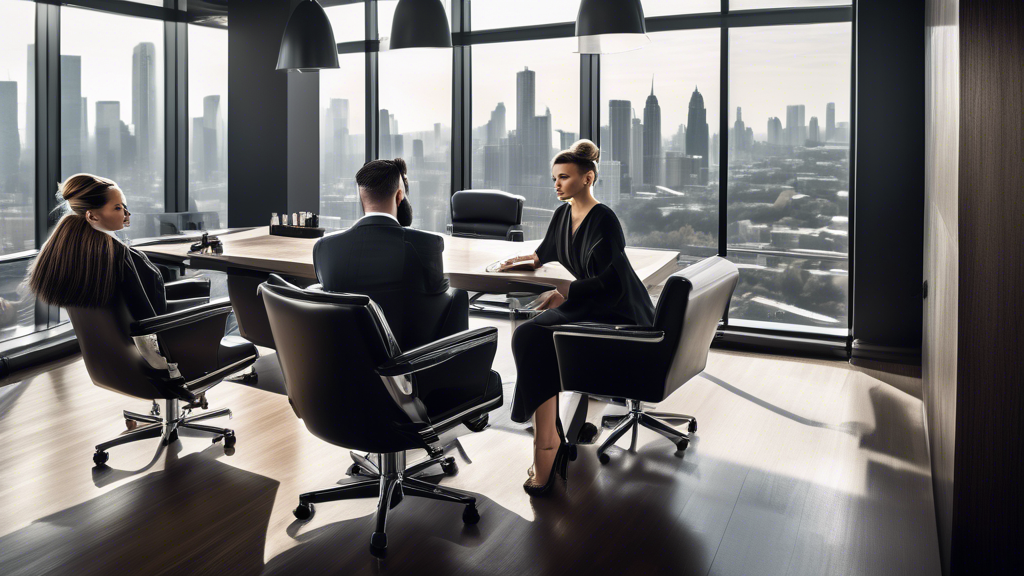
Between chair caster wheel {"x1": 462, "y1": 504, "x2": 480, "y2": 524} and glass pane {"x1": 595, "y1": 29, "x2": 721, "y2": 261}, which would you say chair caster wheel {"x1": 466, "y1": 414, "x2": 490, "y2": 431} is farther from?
glass pane {"x1": 595, "y1": 29, "x2": 721, "y2": 261}

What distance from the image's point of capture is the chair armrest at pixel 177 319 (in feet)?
10.8

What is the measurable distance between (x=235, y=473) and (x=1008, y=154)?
3187 mm

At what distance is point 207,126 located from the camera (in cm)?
724

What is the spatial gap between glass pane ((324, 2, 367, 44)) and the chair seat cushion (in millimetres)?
4516

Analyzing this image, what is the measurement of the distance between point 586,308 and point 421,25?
204 centimetres

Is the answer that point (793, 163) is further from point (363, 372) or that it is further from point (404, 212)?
point (363, 372)

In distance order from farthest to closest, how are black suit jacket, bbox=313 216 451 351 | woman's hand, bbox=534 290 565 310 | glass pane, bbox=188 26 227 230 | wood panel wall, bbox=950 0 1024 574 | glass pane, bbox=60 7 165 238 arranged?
glass pane, bbox=188 26 227 230 → glass pane, bbox=60 7 165 238 → woman's hand, bbox=534 290 565 310 → black suit jacket, bbox=313 216 451 351 → wood panel wall, bbox=950 0 1024 574

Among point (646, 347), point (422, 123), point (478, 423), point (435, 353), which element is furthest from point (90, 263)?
point (422, 123)

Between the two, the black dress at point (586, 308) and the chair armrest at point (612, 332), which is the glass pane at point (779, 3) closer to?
the black dress at point (586, 308)

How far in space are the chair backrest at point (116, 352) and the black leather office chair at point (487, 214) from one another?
2.84 m

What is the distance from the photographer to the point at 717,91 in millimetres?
6105

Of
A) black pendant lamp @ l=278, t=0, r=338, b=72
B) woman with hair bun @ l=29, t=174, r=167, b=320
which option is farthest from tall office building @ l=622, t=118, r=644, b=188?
woman with hair bun @ l=29, t=174, r=167, b=320

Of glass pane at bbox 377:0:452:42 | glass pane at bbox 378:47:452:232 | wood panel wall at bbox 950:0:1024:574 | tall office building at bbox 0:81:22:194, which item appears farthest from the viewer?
glass pane at bbox 377:0:452:42

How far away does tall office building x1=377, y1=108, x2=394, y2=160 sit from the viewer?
7.64m
